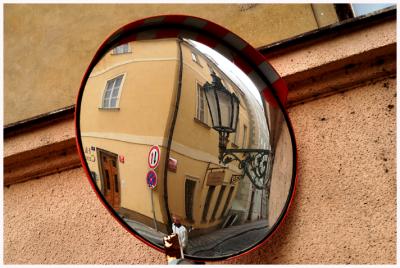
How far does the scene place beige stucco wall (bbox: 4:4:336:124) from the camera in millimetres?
1865

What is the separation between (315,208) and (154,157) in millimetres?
479

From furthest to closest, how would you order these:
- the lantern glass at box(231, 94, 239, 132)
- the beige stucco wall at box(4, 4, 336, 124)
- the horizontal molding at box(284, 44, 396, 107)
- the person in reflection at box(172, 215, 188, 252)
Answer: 1. the beige stucco wall at box(4, 4, 336, 124)
2. the horizontal molding at box(284, 44, 396, 107)
3. the lantern glass at box(231, 94, 239, 132)
4. the person in reflection at box(172, 215, 188, 252)

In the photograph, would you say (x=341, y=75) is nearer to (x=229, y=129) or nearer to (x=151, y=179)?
(x=229, y=129)

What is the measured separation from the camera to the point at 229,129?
3.98ft

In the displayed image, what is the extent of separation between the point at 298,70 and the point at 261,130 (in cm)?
29

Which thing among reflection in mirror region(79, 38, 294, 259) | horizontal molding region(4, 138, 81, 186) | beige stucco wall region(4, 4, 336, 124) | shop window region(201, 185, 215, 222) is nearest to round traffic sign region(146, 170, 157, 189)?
reflection in mirror region(79, 38, 294, 259)

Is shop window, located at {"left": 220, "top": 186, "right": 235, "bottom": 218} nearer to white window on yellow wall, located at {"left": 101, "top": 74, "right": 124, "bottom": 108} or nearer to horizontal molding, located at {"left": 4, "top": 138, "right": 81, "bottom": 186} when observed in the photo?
white window on yellow wall, located at {"left": 101, "top": 74, "right": 124, "bottom": 108}

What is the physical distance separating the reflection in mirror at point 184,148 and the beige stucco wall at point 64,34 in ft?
2.13

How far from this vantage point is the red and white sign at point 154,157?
1145 millimetres

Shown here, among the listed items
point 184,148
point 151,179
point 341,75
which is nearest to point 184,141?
point 184,148

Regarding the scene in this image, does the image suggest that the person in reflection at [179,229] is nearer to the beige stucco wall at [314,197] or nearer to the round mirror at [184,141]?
the round mirror at [184,141]

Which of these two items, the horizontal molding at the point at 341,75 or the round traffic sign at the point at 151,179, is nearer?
the round traffic sign at the point at 151,179

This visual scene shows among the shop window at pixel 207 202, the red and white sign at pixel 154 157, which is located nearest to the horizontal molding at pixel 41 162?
the red and white sign at pixel 154 157

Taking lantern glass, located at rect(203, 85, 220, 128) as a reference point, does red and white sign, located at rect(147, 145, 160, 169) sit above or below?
below
